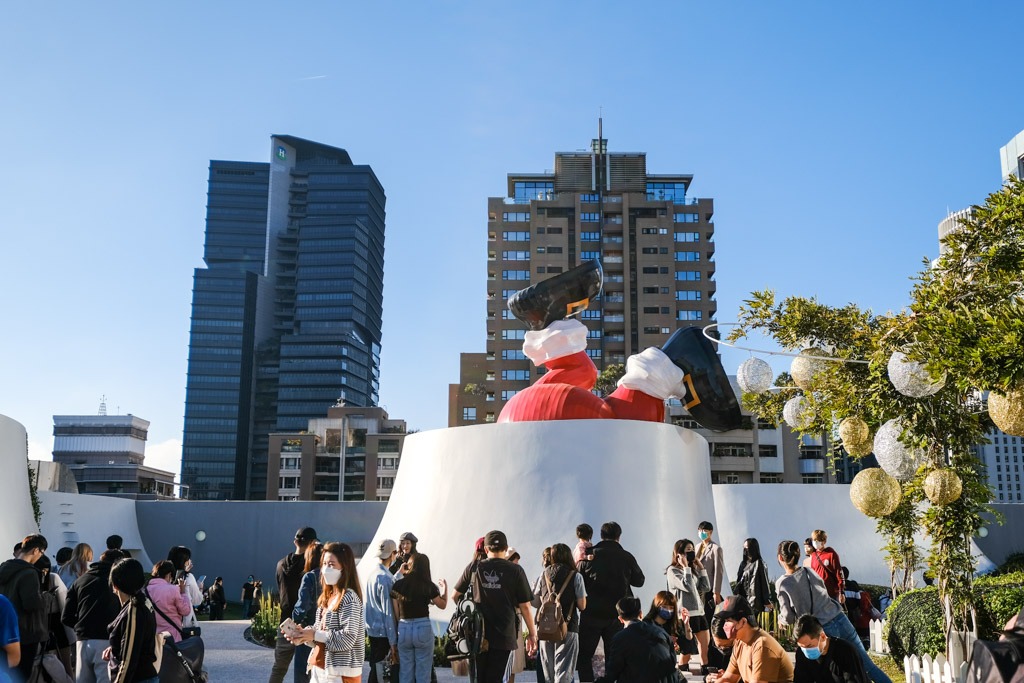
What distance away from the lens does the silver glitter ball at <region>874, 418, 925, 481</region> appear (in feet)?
24.3

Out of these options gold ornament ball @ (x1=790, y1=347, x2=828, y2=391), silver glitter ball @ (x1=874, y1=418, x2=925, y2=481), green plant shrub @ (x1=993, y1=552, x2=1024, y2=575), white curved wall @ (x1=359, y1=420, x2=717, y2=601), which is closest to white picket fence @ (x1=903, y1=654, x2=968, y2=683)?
silver glitter ball @ (x1=874, y1=418, x2=925, y2=481)

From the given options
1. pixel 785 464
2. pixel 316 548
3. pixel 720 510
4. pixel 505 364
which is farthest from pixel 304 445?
pixel 316 548

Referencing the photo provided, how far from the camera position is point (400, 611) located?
248 inches

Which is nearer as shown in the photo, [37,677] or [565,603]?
[37,677]

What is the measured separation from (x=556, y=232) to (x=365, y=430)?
25.0 meters

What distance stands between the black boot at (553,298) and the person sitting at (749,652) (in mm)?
9320

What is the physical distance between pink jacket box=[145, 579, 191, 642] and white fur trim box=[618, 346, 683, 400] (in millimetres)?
8253

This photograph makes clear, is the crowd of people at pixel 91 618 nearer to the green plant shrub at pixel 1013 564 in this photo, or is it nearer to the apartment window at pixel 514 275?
the green plant shrub at pixel 1013 564

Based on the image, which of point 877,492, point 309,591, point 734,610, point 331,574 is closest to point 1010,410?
point 877,492

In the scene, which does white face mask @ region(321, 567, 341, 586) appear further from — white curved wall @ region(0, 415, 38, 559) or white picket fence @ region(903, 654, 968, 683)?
white curved wall @ region(0, 415, 38, 559)

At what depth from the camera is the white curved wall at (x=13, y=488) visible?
14133mm

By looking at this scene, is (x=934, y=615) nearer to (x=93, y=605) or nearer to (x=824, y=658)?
(x=824, y=658)

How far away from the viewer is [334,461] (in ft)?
233

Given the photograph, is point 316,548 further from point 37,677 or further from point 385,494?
point 385,494
